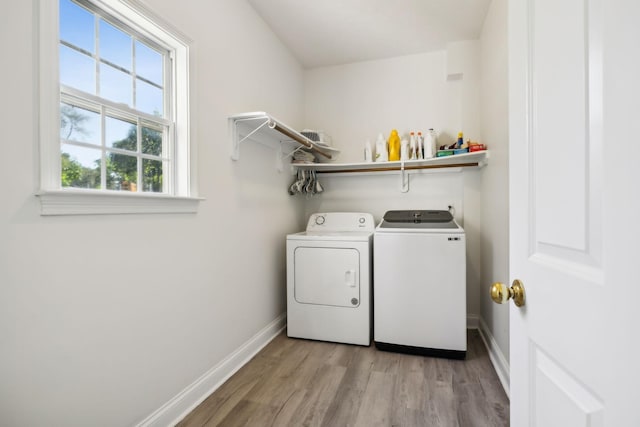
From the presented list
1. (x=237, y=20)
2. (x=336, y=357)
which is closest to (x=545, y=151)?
(x=336, y=357)

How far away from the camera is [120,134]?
135 cm

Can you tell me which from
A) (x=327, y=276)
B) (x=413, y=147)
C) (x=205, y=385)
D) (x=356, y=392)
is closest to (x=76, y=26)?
(x=205, y=385)

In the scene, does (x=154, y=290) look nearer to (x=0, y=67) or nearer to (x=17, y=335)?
(x=17, y=335)

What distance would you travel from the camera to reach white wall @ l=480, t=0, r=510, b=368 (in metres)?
1.84

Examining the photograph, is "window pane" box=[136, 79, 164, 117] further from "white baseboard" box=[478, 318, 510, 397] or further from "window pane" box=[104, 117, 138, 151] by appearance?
"white baseboard" box=[478, 318, 510, 397]

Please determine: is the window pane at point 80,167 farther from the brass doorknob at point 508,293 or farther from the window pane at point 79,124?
the brass doorknob at point 508,293

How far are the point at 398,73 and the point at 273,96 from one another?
1.33 metres

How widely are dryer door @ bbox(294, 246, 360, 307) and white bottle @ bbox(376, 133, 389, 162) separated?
1018 millimetres

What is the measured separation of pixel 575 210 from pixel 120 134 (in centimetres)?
161

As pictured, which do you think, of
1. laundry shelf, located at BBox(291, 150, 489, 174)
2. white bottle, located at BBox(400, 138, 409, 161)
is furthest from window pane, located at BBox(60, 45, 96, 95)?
white bottle, located at BBox(400, 138, 409, 161)

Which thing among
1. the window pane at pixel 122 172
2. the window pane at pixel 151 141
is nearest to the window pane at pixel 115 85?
the window pane at pixel 151 141

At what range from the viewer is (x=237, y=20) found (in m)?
2.08

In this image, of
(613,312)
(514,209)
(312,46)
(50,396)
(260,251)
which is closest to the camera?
(613,312)

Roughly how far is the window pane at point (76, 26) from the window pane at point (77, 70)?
0.13 ft
